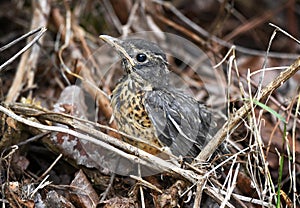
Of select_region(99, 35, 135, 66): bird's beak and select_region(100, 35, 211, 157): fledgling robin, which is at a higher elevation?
select_region(99, 35, 135, 66): bird's beak

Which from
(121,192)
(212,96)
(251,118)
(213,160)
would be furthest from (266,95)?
(212,96)

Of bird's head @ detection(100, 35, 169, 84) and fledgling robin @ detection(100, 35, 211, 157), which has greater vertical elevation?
bird's head @ detection(100, 35, 169, 84)

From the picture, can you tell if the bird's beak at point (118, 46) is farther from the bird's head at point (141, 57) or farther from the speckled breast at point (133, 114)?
the speckled breast at point (133, 114)

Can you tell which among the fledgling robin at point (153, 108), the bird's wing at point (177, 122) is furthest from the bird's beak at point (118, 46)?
the bird's wing at point (177, 122)

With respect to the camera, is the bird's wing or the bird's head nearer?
the bird's wing

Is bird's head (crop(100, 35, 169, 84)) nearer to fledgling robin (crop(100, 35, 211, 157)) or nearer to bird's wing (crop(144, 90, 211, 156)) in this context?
fledgling robin (crop(100, 35, 211, 157))

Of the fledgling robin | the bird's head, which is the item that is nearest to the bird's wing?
the fledgling robin

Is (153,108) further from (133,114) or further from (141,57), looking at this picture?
(141,57)
